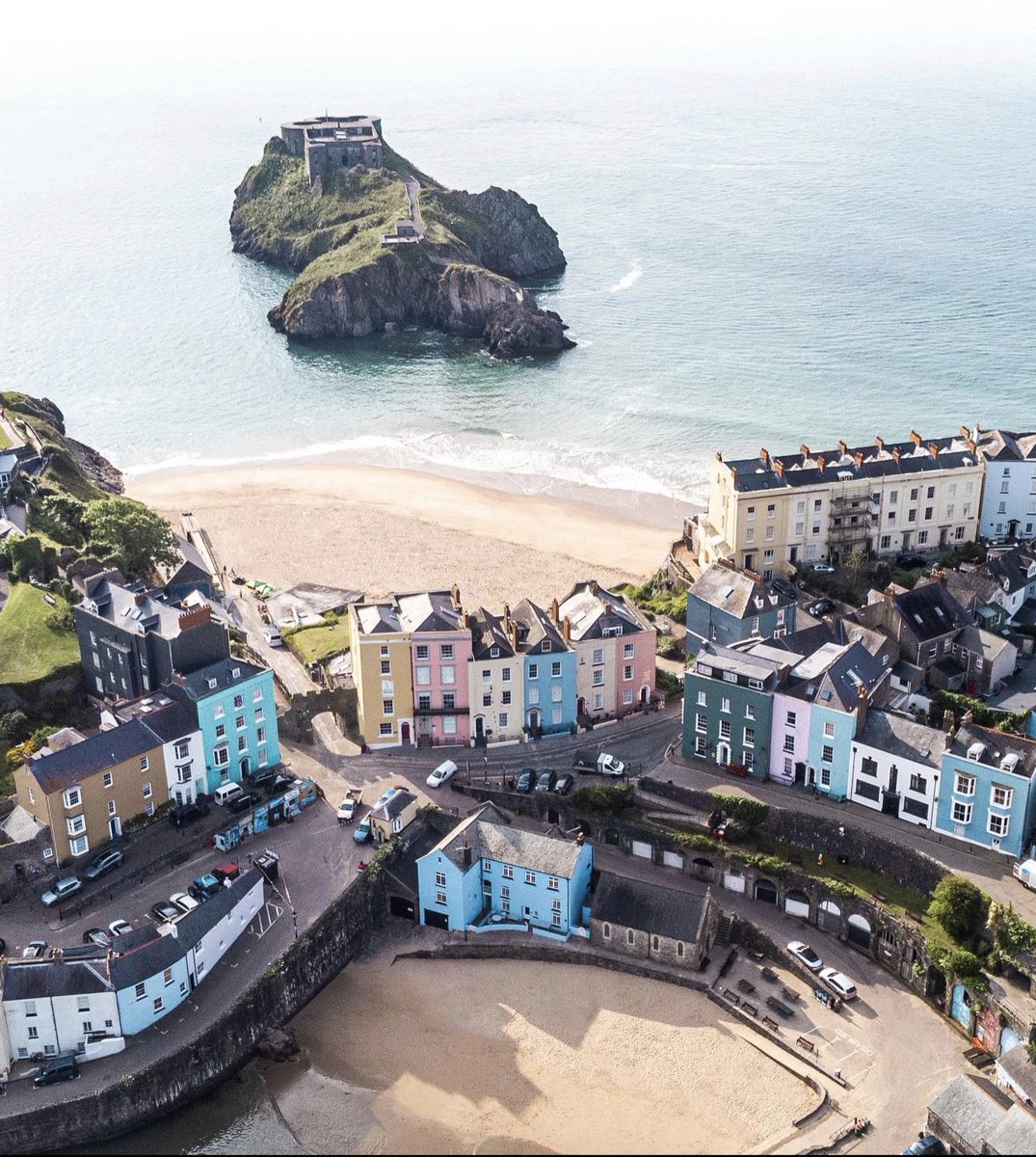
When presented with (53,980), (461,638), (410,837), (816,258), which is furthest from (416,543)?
(816,258)

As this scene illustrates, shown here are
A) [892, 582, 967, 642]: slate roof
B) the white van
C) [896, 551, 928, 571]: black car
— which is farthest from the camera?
[896, 551, 928, 571]: black car

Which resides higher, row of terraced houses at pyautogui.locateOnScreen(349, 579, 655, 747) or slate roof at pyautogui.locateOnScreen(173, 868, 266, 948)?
row of terraced houses at pyautogui.locateOnScreen(349, 579, 655, 747)

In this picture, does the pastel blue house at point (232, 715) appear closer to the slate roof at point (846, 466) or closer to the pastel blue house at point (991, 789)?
the pastel blue house at point (991, 789)

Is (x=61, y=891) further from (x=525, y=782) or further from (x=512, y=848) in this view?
(x=525, y=782)

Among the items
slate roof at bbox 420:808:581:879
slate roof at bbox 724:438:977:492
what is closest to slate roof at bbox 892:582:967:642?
slate roof at bbox 724:438:977:492

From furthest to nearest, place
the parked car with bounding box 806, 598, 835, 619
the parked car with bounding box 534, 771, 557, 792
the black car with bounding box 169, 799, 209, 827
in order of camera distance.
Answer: the parked car with bounding box 806, 598, 835, 619
the parked car with bounding box 534, 771, 557, 792
the black car with bounding box 169, 799, 209, 827

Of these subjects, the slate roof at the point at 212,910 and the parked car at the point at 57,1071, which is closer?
the parked car at the point at 57,1071

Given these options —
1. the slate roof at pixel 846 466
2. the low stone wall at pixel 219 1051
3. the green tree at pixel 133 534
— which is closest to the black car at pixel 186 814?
the low stone wall at pixel 219 1051

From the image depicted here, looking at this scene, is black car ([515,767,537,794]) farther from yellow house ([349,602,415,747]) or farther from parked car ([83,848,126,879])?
parked car ([83,848,126,879])
